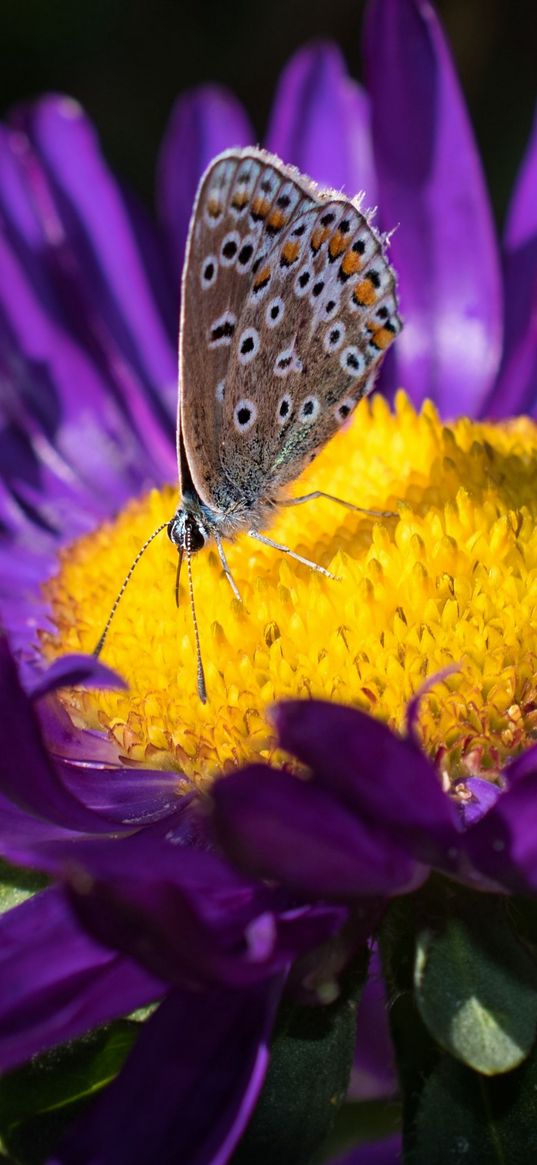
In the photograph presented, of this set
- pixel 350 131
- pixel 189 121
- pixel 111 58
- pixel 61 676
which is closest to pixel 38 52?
pixel 111 58

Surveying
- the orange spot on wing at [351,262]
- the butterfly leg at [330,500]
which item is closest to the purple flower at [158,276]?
the butterfly leg at [330,500]

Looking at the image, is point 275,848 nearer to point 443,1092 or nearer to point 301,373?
point 443,1092

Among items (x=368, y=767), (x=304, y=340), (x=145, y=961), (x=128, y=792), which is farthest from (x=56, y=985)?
(x=304, y=340)

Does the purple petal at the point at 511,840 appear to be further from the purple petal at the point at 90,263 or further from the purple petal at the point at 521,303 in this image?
the purple petal at the point at 90,263

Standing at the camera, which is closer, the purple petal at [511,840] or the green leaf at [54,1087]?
the purple petal at [511,840]

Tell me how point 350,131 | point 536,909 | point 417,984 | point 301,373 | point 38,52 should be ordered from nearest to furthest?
point 417,984 < point 536,909 < point 301,373 < point 350,131 < point 38,52

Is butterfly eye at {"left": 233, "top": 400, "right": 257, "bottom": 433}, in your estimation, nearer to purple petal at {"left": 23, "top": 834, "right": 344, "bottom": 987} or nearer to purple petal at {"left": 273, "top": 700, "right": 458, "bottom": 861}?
purple petal at {"left": 23, "top": 834, "right": 344, "bottom": 987}
